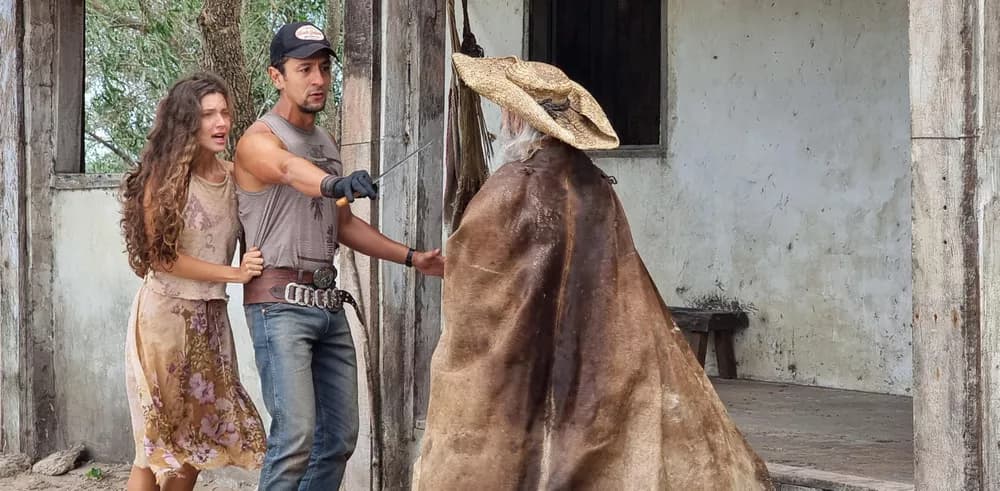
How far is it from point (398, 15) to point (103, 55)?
1194 cm

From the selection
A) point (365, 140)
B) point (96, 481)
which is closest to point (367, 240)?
point (365, 140)

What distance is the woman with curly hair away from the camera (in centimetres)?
491

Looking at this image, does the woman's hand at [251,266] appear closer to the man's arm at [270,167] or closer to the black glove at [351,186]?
the man's arm at [270,167]

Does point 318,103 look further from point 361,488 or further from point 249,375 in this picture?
point 249,375

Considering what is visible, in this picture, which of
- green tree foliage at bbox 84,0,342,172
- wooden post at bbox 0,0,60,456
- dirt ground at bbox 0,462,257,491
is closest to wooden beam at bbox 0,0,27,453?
wooden post at bbox 0,0,60,456

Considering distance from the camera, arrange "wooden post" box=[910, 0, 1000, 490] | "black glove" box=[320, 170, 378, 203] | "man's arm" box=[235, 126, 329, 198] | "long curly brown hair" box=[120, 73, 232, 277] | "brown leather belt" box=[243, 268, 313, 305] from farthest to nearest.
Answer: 1. "long curly brown hair" box=[120, 73, 232, 277]
2. "brown leather belt" box=[243, 268, 313, 305]
3. "man's arm" box=[235, 126, 329, 198]
4. "black glove" box=[320, 170, 378, 203]
5. "wooden post" box=[910, 0, 1000, 490]

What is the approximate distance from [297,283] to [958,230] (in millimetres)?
2182

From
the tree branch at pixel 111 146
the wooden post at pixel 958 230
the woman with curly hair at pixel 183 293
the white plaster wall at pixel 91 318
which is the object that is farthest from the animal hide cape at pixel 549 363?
the tree branch at pixel 111 146

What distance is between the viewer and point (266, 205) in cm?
475

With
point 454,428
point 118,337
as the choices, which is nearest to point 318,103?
point 454,428

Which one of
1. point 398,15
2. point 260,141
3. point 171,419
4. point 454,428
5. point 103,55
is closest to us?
point 454,428

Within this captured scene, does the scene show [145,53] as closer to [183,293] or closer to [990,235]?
[183,293]

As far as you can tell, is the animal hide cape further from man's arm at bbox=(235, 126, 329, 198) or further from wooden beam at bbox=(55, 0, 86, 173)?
wooden beam at bbox=(55, 0, 86, 173)

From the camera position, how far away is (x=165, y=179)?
16.1 feet
